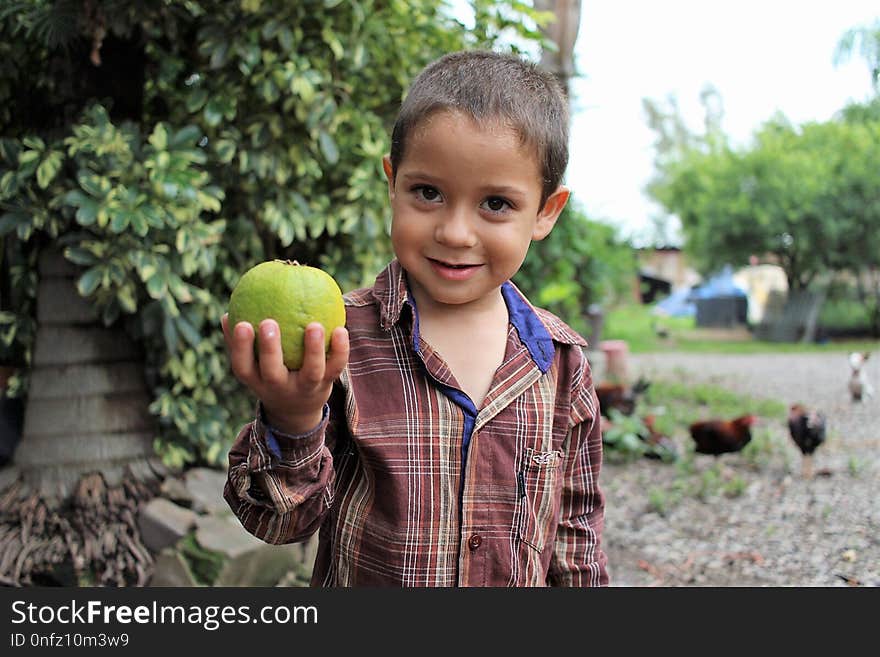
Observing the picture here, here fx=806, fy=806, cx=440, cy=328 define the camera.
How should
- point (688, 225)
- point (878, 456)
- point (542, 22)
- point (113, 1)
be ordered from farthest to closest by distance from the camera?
point (688, 225) < point (878, 456) < point (542, 22) < point (113, 1)

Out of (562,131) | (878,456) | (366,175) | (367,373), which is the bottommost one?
(367,373)

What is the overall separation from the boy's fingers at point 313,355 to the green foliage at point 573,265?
3563 mm

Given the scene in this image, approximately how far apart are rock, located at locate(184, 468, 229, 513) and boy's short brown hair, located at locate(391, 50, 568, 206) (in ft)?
6.56

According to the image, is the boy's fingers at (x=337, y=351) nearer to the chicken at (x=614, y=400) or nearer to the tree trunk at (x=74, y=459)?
the tree trunk at (x=74, y=459)

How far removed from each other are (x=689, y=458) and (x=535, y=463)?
155 inches

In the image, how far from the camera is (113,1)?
99.0 inches

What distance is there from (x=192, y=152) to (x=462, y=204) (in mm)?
1695

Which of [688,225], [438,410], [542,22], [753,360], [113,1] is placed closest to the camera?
[438,410]

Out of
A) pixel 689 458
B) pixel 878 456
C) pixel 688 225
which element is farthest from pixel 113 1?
pixel 688 225

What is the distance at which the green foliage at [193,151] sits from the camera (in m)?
2.54

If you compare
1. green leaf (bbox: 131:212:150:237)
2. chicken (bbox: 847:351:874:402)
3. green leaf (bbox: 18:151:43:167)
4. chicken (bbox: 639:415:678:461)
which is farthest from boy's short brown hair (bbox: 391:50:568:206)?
chicken (bbox: 847:351:874:402)

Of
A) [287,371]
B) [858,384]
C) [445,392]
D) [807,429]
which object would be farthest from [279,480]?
[858,384]

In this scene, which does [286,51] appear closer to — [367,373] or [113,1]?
[113,1]

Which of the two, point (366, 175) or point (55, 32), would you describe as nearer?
point (55, 32)
